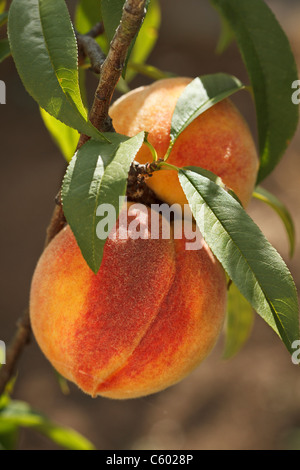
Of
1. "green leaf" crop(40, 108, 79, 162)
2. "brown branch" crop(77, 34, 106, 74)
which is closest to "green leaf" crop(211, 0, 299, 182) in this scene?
"brown branch" crop(77, 34, 106, 74)

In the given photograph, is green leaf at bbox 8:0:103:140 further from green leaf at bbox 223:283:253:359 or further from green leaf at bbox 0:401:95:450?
green leaf at bbox 0:401:95:450

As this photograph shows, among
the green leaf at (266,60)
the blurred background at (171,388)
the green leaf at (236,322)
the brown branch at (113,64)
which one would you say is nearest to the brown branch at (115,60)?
the brown branch at (113,64)

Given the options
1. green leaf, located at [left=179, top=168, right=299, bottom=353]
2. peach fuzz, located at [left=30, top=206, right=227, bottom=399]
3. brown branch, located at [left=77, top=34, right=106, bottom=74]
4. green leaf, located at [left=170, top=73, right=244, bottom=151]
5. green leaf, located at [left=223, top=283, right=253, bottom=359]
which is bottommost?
green leaf, located at [left=223, top=283, right=253, bottom=359]

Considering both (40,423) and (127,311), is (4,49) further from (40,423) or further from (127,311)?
(40,423)

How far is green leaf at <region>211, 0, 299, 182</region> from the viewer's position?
22.1 inches

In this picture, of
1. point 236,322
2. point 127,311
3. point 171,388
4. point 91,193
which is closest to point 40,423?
point 236,322

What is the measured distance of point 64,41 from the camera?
1.35 feet

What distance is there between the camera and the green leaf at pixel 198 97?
497 millimetres

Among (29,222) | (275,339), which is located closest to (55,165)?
(29,222)

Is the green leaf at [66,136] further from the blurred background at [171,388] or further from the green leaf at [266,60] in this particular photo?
the blurred background at [171,388]

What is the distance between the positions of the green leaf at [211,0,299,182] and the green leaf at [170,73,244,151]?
0.03 meters

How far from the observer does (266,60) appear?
564 millimetres

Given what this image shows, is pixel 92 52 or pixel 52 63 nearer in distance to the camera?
pixel 52 63

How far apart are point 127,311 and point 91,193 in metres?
0.12
